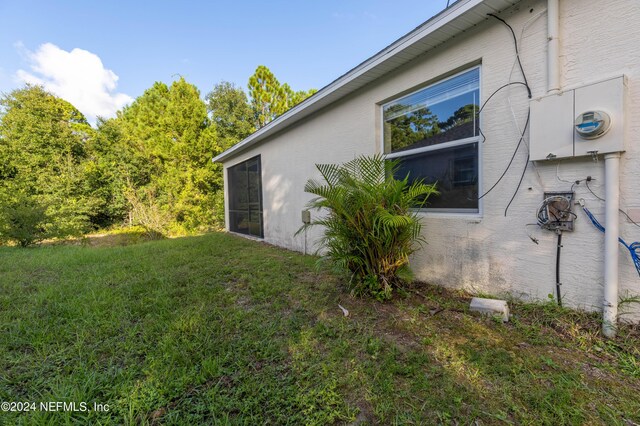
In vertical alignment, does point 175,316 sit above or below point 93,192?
below

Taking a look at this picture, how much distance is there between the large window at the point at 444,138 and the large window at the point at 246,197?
15.3 feet

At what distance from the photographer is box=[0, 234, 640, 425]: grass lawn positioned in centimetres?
131

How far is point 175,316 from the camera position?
242cm

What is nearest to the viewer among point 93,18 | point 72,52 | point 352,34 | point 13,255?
point 13,255

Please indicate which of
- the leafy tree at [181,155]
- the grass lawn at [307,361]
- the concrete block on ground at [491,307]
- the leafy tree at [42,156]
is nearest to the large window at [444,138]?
the concrete block on ground at [491,307]

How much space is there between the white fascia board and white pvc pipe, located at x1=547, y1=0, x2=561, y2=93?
307 millimetres

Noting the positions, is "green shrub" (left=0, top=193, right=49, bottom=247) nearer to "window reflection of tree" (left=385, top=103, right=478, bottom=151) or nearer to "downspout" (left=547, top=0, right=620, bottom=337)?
"window reflection of tree" (left=385, top=103, right=478, bottom=151)

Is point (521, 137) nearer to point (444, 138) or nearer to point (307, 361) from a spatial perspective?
point (444, 138)

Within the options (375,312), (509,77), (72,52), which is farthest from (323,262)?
(72,52)

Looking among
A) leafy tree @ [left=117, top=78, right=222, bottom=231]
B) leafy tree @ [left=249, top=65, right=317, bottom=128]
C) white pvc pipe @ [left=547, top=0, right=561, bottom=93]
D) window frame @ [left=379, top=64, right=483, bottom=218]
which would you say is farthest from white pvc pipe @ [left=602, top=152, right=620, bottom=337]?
leafy tree @ [left=249, top=65, right=317, bottom=128]

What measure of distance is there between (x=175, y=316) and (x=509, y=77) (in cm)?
371

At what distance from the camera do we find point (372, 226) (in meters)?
2.50

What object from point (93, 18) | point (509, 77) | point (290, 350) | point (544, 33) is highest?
point (93, 18)

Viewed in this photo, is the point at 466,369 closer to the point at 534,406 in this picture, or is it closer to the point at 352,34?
the point at 534,406
